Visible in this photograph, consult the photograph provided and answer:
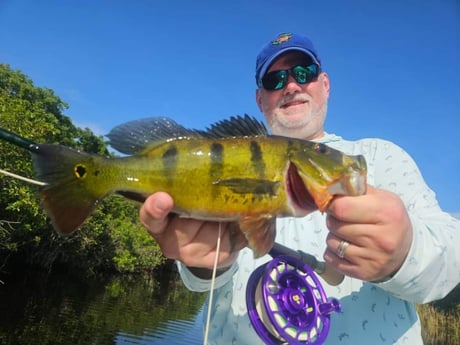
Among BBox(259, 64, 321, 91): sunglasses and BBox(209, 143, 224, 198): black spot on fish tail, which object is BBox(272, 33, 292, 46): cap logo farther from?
BBox(209, 143, 224, 198): black spot on fish tail

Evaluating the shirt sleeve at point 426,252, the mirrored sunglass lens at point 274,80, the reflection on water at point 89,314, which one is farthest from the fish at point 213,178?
the reflection on water at point 89,314

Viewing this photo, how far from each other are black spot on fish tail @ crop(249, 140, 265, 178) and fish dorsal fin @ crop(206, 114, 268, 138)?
104 millimetres

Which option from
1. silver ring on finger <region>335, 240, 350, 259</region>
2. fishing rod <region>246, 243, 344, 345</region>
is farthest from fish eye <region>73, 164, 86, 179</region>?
fishing rod <region>246, 243, 344, 345</region>

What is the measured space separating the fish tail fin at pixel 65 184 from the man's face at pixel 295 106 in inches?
95.9

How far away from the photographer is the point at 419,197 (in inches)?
109

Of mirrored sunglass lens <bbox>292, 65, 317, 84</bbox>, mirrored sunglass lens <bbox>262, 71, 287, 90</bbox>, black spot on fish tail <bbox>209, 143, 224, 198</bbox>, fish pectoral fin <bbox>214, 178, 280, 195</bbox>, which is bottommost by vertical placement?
fish pectoral fin <bbox>214, 178, 280, 195</bbox>

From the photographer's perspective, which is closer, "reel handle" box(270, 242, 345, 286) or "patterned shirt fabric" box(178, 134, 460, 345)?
"patterned shirt fabric" box(178, 134, 460, 345)

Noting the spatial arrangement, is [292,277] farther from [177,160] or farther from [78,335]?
[78,335]

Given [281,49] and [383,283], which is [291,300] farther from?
[281,49]

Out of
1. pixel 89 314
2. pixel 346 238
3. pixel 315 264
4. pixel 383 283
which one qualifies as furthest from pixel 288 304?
pixel 89 314

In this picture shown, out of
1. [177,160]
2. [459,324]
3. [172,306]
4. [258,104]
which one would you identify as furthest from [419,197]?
[172,306]

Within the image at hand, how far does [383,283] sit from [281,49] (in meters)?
2.79

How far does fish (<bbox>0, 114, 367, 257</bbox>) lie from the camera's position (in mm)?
2139

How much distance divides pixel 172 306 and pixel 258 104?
102 ft
